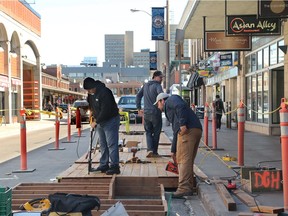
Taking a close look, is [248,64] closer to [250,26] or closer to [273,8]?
[250,26]

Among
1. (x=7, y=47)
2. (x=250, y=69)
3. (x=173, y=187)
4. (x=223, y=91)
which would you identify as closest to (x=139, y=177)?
(x=173, y=187)

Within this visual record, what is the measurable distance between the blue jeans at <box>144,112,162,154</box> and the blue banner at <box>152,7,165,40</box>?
56.7 feet

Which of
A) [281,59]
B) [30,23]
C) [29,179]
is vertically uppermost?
[30,23]

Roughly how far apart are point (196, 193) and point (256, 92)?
42.0 feet

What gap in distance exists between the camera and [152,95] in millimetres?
9766

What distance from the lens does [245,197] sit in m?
6.32

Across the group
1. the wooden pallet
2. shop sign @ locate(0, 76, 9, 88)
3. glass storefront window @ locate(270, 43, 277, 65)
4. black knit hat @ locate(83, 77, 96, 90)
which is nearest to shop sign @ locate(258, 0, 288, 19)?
black knit hat @ locate(83, 77, 96, 90)

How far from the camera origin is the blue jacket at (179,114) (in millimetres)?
6840

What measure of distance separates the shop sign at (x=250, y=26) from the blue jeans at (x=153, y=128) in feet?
14.5

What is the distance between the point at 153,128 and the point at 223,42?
5971 mm

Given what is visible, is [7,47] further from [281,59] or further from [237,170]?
[237,170]

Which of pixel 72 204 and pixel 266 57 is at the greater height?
pixel 266 57

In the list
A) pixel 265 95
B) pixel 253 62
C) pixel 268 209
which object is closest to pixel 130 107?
pixel 253 62

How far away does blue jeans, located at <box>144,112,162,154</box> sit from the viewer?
974cm
